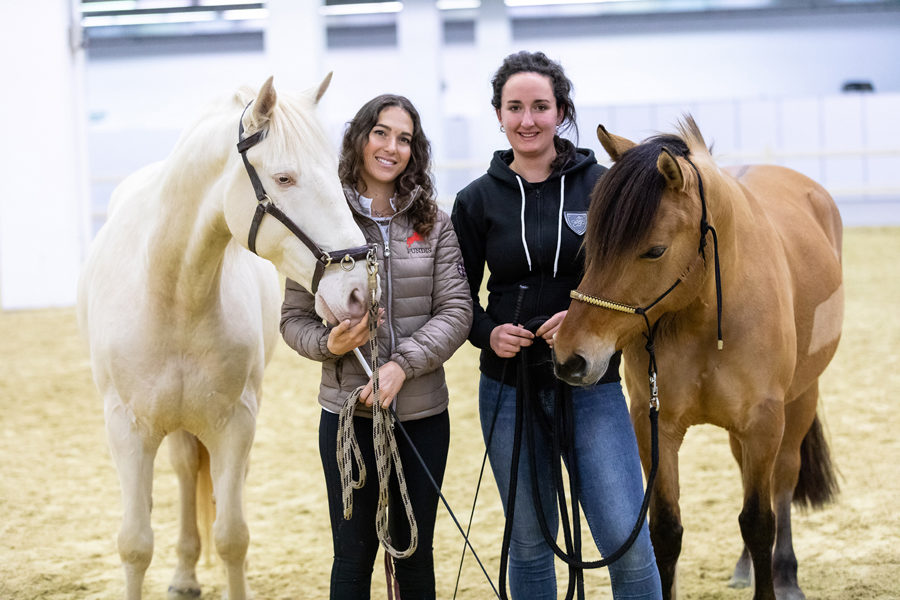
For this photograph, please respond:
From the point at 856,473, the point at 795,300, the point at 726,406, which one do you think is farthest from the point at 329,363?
the point at 856,473

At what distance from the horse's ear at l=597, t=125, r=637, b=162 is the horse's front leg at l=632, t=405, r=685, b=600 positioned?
74 cm

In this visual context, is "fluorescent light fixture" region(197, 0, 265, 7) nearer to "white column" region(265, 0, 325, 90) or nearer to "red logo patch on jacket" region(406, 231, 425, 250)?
"white column" region(265, 0, 325, 90)

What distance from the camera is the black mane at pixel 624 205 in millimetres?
1859

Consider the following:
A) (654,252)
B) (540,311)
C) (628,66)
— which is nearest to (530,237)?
(540,311)

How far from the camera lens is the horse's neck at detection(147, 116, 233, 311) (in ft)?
6.97

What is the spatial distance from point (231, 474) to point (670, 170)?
1.49 metres

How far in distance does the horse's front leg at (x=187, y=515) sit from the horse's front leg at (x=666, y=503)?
61.8 inches

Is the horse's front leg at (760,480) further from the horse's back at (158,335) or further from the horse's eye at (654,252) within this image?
the horse's back at (158,335)

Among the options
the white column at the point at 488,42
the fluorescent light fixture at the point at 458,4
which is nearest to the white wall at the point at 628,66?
the white column at the point at 488,42

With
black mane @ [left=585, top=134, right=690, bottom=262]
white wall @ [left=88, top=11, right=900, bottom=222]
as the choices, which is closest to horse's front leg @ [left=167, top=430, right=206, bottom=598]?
black mane @ [left=585, top=134, right=690, bottom=262]

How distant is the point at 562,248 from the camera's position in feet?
6.71

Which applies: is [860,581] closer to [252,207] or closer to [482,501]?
[482,501]

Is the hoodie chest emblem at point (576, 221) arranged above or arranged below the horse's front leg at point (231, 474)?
above

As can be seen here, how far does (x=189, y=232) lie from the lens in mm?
2217
